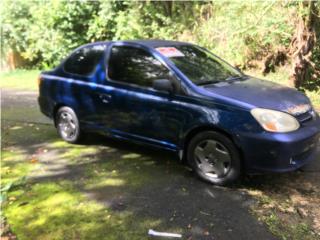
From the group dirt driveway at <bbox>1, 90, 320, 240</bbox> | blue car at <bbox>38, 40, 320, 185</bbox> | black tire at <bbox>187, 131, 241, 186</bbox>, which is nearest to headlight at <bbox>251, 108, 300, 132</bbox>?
blue car at <bbox>38, 40, 320, 185</bbox>

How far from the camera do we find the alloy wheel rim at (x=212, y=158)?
4.75 meters

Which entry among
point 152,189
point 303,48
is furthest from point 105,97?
point 303,48

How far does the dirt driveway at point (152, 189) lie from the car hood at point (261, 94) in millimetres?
959

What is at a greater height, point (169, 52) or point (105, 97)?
point (169, 52)

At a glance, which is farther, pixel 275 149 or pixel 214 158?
pixel 214 158

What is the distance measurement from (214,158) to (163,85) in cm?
105

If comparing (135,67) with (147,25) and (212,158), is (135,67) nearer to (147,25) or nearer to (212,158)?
(212,158)

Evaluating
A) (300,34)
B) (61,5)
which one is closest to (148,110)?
(300,34)

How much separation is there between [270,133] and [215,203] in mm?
941

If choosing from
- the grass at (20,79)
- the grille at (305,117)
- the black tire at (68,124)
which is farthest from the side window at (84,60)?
the grass at (20,79)

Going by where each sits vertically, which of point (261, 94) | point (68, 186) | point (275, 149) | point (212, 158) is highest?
point (261, 94)

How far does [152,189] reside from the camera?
486 centimetres

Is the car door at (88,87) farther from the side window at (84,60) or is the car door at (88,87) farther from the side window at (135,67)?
the side window at (135,67)

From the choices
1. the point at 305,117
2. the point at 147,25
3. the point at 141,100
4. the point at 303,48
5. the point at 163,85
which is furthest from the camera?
the point at 147,25
